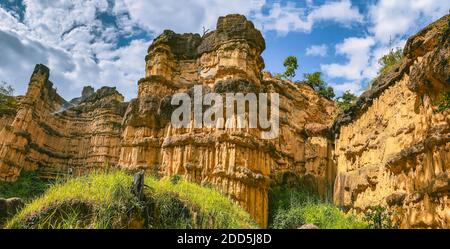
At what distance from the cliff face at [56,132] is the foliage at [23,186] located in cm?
71

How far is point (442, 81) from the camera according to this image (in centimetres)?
1294

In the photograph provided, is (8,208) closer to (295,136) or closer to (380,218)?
(380,218)

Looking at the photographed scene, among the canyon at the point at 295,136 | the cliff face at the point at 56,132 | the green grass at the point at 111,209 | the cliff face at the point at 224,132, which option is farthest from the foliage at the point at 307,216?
the cliff face at the point at 56,132

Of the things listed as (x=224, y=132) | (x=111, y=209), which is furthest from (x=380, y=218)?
(x=111, y=209)

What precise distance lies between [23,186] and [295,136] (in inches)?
876

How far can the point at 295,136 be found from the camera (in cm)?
2823

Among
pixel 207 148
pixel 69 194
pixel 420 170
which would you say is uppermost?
pixel 207 148

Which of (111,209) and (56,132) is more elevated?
(56,132)

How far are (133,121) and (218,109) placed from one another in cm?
584

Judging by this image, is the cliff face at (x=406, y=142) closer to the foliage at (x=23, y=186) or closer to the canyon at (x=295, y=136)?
the canyon at (x=295, y=136)

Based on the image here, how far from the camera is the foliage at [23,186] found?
102 ft

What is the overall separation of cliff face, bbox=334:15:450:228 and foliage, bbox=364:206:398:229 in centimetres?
33
